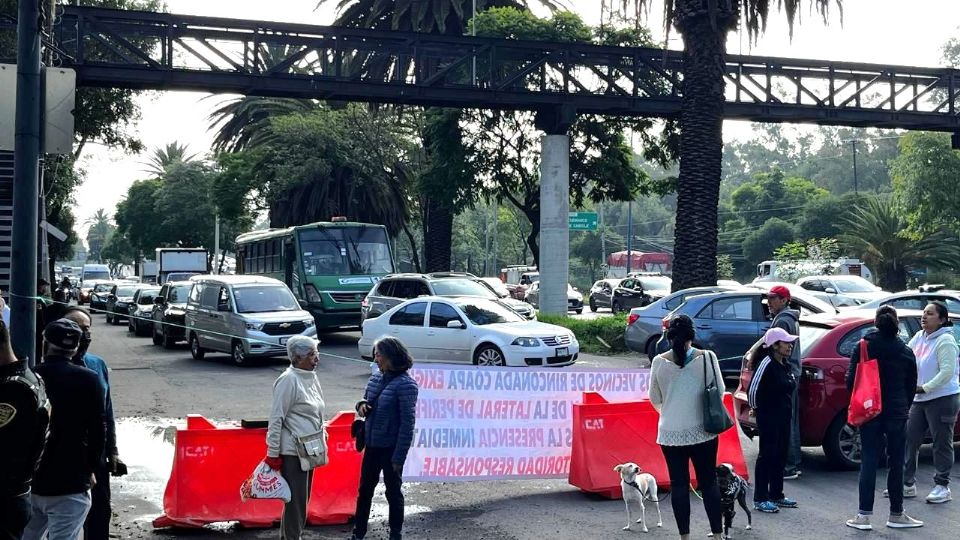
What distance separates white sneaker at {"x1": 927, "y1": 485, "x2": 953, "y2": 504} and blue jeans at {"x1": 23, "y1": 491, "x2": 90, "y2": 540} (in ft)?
22.7

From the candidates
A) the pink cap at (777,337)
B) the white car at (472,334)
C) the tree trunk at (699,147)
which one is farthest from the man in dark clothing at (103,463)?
the tree trunk at (699,147)

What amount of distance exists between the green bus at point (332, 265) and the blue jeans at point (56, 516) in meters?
21.8

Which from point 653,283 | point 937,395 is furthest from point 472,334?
point 653,283

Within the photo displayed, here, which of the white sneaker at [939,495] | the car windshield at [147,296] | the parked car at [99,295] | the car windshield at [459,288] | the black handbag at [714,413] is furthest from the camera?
the parked car at [99,295]

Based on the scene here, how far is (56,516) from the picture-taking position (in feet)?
17.9

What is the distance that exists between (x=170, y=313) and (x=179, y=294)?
1.69 metres

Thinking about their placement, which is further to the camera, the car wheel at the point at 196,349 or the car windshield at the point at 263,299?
the car wheel at the point at 196,349

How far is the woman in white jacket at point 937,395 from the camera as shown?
29.2 feet

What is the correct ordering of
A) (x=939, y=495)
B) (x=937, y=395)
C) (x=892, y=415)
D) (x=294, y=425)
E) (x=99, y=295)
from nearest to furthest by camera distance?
(x=294, y=425)
(x=892, y=415)
(x=937, y=395)
(x=939, y=495)
(x=99, y=295)

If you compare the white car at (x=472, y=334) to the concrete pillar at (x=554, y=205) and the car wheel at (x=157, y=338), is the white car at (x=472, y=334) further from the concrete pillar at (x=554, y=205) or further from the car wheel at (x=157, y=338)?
the car wheel at (x=157, y=338)

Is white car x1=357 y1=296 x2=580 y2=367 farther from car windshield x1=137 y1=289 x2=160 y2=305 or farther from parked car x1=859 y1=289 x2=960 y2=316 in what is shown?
car windshield x1=137 y1=289 x2=160 y2=305

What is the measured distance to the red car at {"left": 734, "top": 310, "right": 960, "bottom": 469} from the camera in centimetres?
1029

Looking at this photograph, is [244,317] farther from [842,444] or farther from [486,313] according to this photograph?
[842,444]

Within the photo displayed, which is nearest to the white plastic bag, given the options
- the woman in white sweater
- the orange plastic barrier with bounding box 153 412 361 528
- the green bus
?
the orange plastic barrier with bounding box 153 412 361 528
